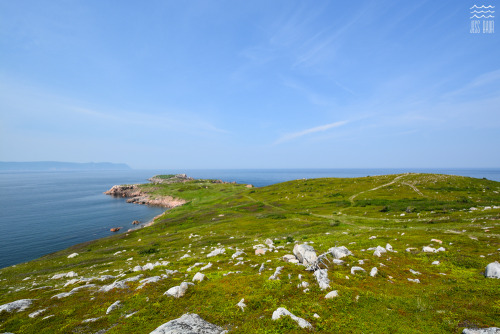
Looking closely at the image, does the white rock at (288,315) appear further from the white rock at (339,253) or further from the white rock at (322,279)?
the white rock at (339,253)

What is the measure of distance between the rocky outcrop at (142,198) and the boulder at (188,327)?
125m

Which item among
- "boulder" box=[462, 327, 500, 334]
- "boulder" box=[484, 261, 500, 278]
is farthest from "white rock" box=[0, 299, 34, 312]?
"boulder" box=[484, 261, 500, 278]

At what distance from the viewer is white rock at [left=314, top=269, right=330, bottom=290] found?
12727mm

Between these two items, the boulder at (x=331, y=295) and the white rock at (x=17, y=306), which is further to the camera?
the white rock at (x=17, y=306)

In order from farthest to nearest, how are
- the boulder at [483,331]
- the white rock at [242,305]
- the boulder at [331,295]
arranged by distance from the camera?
the boulder at [331,295] → the white rock at [242,305] → the boulder at [483,331]

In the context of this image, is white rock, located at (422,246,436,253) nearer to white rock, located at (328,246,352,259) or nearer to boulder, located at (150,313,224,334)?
white rock, located at (328,246,352,259)

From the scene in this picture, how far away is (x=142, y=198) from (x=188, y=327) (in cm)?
16122

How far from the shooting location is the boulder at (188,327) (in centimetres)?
874

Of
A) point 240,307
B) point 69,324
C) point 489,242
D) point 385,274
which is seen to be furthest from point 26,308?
point 489,242

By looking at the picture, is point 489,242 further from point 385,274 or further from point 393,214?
point 393,214

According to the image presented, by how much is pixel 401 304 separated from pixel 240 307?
29.4 feet

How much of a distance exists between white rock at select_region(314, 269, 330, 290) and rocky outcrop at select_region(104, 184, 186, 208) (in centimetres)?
12312

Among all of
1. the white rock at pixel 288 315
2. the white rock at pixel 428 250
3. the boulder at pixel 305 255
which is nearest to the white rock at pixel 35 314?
the white rock at pixel 288 315

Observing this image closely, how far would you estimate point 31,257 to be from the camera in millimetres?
51625
